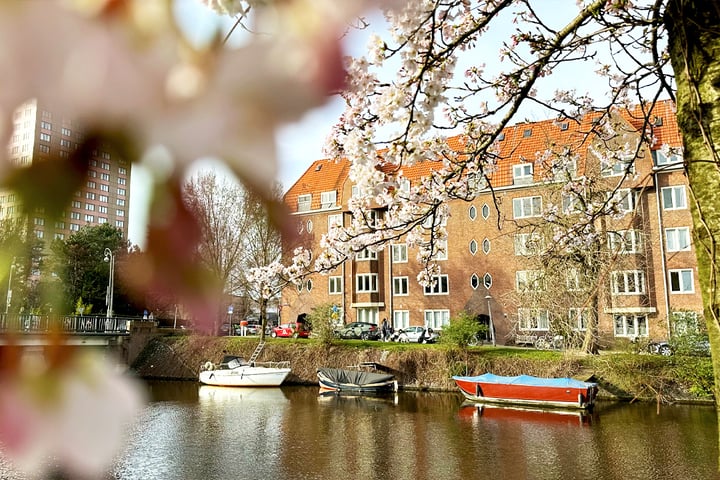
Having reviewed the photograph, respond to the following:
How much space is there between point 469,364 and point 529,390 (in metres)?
2.60

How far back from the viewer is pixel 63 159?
11.5 inches

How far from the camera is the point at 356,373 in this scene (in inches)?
754

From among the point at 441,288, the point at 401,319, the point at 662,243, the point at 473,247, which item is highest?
the point at 473,247

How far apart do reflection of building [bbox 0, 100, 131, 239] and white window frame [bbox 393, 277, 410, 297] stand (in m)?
27.9

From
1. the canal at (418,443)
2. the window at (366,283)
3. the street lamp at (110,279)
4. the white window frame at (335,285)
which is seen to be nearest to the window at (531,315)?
the canal at (418,443)

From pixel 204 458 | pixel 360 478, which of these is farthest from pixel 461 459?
pixel 204 458

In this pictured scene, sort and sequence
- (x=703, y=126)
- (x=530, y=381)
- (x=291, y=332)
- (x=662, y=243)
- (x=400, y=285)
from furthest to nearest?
(x=400, y=285), (x=291, y=332), (x=662, y=243), (x=530, y=381), (x=703, y=126)

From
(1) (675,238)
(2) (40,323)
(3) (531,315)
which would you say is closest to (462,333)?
(3) (531,315)

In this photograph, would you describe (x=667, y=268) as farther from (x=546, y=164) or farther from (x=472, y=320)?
(x=546, y=164)

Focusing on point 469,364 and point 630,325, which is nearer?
point 469,364

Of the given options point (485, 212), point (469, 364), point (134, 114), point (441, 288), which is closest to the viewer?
point (134, 114)

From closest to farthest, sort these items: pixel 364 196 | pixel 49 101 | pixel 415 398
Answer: pixel 49 101 < pixel 364 196 < pixel 415 398

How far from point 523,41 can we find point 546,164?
77.3 inches

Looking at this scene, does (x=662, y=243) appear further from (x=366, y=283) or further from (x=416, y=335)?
(x=366, y=283)
